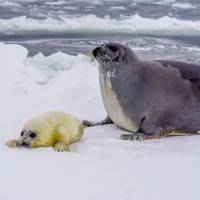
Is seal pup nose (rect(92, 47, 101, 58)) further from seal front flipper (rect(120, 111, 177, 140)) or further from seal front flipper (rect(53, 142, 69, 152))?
seal front flipper (rect(53, 142, 69, 152))

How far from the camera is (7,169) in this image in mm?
3074

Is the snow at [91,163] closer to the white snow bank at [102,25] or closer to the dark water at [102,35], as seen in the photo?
the dark water at [102,35]

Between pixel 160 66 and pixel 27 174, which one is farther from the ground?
pixel 160 66

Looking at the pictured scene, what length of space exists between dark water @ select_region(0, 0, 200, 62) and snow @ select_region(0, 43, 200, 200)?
7.27 feet

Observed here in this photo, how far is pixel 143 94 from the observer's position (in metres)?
4.54

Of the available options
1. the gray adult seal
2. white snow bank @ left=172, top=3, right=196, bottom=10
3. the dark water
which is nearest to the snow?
the gray adult seal

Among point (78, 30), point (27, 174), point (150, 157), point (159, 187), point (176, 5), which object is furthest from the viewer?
point (176, 5)

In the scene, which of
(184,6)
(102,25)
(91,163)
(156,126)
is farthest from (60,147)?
(184,6)

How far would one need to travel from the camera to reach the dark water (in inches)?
376

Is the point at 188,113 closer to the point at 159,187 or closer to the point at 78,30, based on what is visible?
the point at 159,187

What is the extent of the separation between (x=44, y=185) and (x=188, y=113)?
6.68 feet

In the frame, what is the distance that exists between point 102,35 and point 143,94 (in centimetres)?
658

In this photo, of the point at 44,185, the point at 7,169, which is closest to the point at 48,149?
the point at 7,169

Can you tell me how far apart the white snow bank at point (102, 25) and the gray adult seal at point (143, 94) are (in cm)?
666
